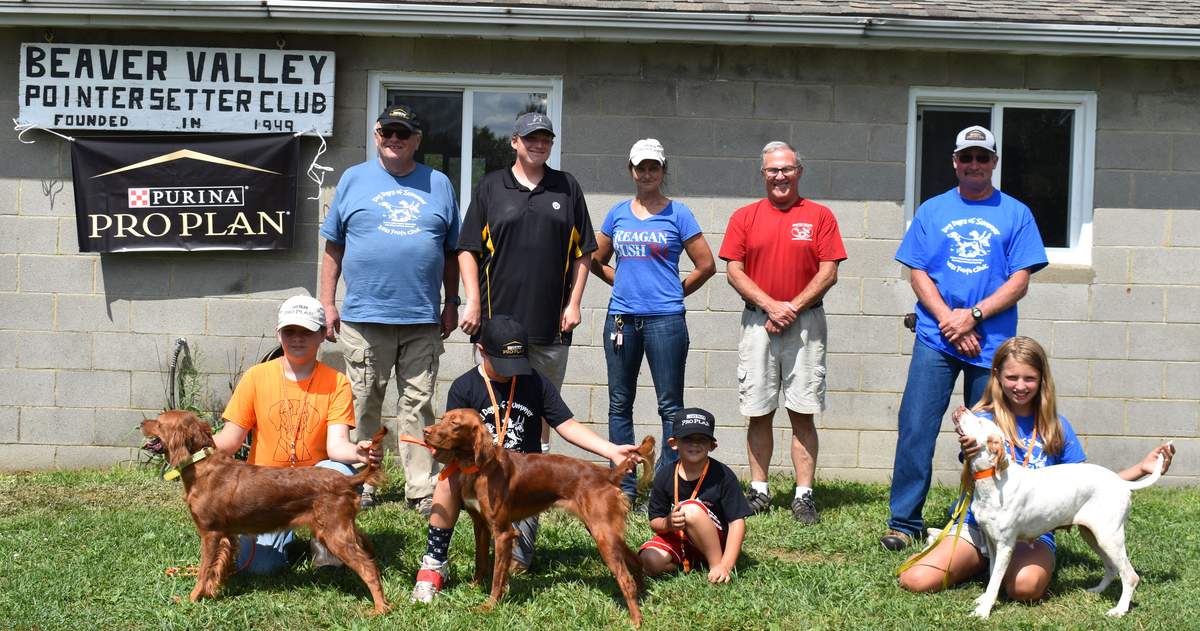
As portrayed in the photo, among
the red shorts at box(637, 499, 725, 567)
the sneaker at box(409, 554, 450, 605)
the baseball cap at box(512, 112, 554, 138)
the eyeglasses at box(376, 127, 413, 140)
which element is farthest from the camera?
the eyeglasses at box(376, 127, 413, 140)

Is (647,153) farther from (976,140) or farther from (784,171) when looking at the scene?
(976,140)

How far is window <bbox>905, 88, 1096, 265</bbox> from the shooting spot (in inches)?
303

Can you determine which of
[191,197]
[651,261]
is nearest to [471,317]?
[651,261]

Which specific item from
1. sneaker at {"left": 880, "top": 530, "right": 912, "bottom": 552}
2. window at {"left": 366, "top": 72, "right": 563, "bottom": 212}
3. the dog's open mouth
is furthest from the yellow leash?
window at {"left": 366, "top": 72, "right": 563, "bottom": 212}

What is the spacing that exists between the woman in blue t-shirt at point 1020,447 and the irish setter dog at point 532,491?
1.37m

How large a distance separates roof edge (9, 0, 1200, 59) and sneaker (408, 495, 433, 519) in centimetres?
298

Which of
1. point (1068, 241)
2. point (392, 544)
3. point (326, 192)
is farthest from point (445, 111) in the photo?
point (1068, 241)

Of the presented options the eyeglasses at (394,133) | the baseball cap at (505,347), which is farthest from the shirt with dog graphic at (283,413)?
the eyeglasses at (394,133)

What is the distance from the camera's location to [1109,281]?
25.1 feet

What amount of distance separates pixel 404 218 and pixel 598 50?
86.3 inches

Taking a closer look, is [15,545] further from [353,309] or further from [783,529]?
[783,529]

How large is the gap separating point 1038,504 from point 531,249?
105 inches

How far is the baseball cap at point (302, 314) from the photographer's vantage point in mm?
4980

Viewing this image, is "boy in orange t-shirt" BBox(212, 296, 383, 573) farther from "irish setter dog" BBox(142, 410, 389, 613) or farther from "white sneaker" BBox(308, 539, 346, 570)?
"irish setter dog" BBox(142, 410, 389, 613)
